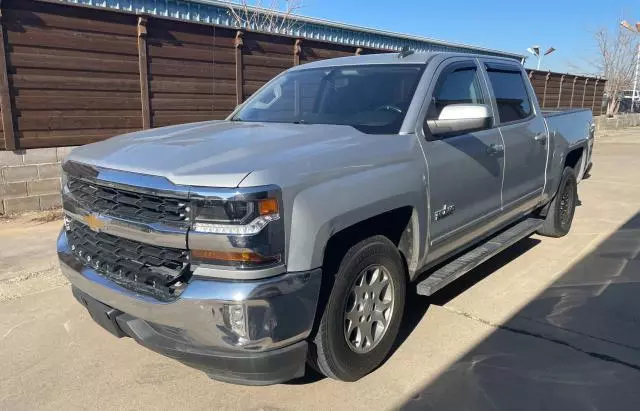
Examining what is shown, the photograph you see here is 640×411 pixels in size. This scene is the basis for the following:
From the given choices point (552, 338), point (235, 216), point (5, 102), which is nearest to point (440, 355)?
point (552, 338)

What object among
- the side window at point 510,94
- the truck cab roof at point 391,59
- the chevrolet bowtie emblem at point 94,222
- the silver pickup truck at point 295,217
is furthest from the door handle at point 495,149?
the chevrolet bowtie emblem at point 94,222

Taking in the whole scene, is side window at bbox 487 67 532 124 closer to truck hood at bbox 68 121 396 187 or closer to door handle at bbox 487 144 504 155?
door handle at bbox 487 144 504 155

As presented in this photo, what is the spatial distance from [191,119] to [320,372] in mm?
6233

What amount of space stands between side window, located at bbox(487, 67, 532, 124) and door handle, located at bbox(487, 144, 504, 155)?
12.1 inches

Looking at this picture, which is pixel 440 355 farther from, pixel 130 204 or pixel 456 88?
pixel 130 204

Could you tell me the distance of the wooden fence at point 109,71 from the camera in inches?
260

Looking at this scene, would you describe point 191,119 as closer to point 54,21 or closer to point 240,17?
point 54,21

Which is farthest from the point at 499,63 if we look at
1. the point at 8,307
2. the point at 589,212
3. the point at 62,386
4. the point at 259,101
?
the point at 8,307

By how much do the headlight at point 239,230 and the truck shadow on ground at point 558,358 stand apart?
1.26 m

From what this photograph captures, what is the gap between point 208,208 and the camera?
2.44m

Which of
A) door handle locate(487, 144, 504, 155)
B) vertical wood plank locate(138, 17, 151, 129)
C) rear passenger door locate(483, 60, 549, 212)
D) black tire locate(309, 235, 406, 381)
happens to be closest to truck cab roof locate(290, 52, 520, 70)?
rear passenger door locate(483, 60, 549, 212)

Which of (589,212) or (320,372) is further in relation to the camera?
(589,212)

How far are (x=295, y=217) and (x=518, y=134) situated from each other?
289cm

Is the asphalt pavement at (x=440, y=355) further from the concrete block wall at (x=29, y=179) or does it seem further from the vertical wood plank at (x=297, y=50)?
the vertical wood plank at (x=297, y=50)
